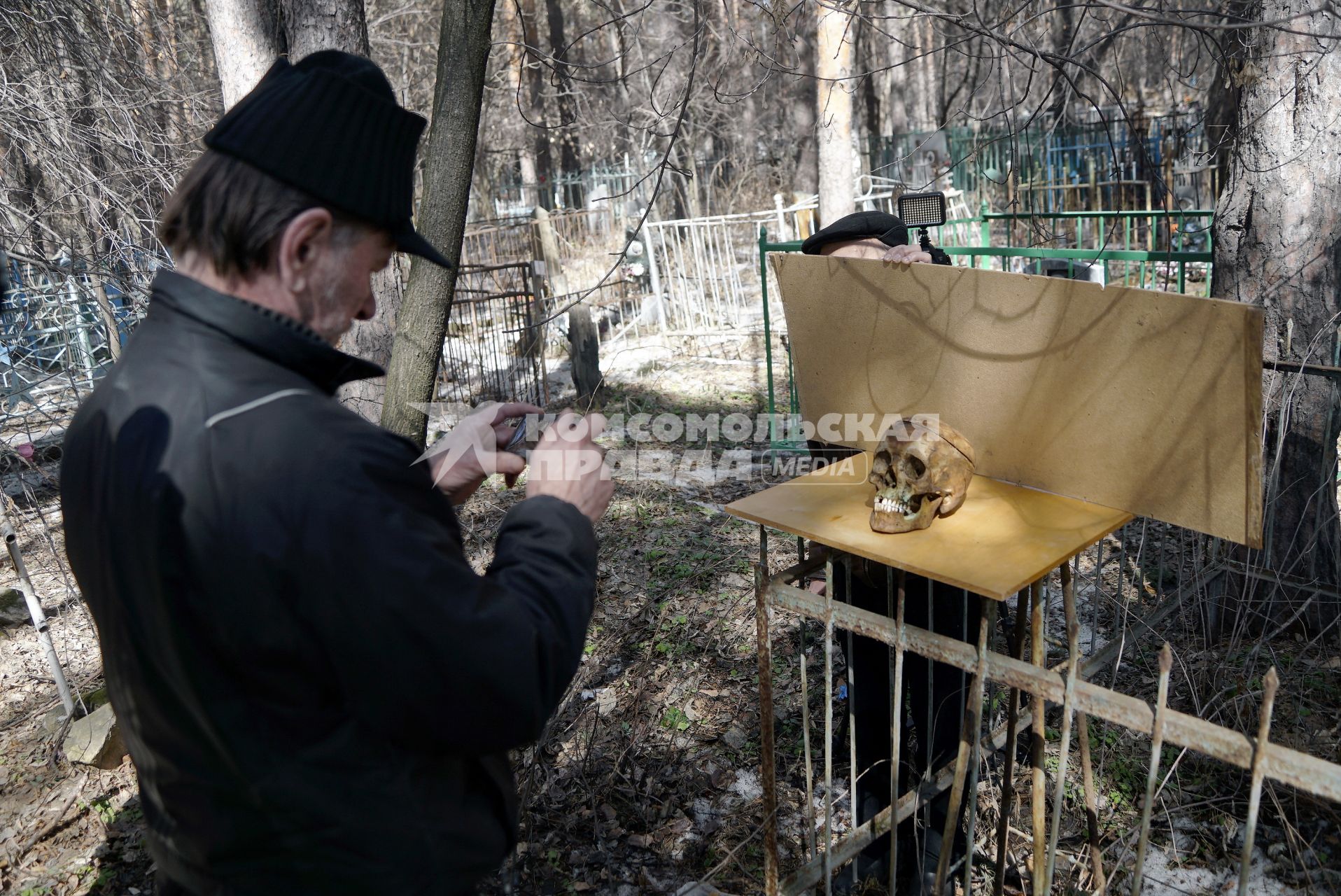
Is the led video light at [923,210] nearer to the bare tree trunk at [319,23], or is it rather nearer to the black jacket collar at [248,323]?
the bare tree trunk at [319,23]

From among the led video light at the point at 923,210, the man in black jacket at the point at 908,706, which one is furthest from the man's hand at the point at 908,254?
the led video light at the point at 923,210

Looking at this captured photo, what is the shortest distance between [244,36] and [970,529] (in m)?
4.35

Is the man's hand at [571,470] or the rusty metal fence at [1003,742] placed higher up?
the man's hand at [571,470]

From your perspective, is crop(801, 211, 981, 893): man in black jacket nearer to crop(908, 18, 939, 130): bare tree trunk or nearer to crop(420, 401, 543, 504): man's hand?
crop(420, 401, 543, 504): man's hand

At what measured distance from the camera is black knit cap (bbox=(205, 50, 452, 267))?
1279 millimetres

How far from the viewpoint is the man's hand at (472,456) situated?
1.65 m

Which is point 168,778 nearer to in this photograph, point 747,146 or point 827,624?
point 827,624

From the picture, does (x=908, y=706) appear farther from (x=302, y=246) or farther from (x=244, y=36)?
(x=244, y=36)

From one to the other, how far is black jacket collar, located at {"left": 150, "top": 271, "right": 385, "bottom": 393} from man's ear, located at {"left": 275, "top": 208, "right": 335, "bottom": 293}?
0.19 feet

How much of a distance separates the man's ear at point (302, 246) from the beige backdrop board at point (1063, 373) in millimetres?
1515

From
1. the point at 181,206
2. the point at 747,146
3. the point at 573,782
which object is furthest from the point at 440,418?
the point at 747,146

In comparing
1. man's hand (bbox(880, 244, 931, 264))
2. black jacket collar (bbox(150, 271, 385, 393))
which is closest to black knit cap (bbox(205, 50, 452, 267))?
black jacket collar (bbox(150, 271, 385, 393))

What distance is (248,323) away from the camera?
4.14 feet

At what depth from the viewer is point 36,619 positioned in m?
4.02
